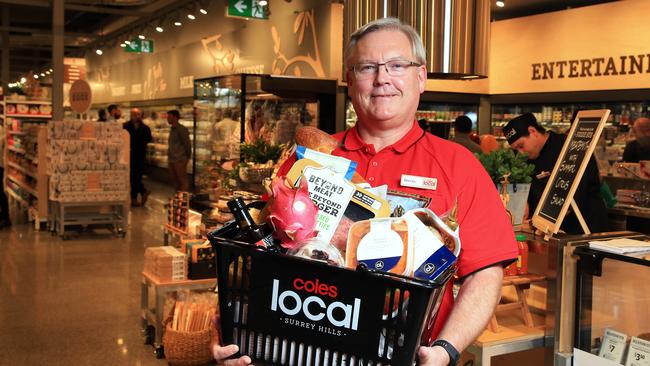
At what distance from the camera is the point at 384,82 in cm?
167

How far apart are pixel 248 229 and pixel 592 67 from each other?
9401mm

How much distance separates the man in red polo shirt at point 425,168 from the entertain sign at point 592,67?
830cm

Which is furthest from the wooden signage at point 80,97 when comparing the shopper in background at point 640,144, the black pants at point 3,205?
the shopper in background at point 640,144

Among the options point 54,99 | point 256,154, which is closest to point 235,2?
point 54,99

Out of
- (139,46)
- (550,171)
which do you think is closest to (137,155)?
(139,46)

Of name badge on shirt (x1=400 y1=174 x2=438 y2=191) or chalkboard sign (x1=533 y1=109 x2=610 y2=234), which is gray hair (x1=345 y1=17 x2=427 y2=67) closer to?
name badge on shirt (x1=400 y1=174 x2=438 y2=191)

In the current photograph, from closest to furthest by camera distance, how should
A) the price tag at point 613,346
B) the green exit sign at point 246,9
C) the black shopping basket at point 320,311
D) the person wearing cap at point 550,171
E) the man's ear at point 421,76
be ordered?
1. the black shopping basket at point 320,311
2. the man's ear at point 421,76
3. the price tag at point 613,346
4. the person wearing cap at point 550,171
5. the green exit sign at point 246,9

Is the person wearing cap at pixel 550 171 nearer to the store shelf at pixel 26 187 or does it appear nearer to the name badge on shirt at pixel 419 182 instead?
the name badge on shirt at pixel 419 182

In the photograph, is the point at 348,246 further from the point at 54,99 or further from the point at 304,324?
the point at 54,99

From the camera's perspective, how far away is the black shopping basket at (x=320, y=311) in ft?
4.04

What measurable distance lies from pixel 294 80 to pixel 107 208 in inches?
145

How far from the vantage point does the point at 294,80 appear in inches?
361

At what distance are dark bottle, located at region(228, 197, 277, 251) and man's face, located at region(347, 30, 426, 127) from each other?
0.46m

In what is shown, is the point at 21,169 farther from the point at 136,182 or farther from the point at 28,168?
the point at 136,182
